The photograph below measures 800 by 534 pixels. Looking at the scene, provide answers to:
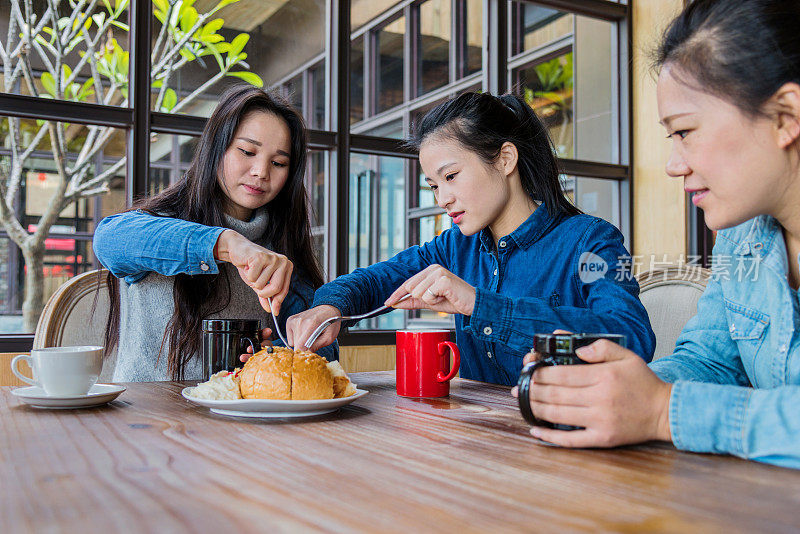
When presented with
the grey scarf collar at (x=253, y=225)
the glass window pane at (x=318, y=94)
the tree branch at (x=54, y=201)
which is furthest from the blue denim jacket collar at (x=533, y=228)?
the tree branch at (x=54, y=201)

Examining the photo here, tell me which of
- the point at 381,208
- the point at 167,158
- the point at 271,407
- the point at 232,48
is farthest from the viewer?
the point at 381,208

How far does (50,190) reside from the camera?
2.64 m

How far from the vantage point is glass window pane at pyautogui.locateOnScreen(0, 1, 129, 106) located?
93.5 inches

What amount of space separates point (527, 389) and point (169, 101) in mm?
2235

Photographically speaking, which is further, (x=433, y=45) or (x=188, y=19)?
(x=433, y=45)

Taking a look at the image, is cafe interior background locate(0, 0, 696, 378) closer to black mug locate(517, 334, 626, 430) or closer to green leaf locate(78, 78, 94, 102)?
green leaf locate(78, 78, 94, 102)

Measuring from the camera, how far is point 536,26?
3.62 meters

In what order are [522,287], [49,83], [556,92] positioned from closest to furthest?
[522,287] < [49,83] < [556,92]

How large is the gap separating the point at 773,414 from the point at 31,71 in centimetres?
256

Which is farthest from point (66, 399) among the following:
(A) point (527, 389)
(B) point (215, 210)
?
(B) point (215, 210)

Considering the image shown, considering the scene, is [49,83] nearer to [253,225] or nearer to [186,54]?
[186,54]

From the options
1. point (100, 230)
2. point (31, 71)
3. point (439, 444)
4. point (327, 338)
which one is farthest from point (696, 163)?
point (31, 71)

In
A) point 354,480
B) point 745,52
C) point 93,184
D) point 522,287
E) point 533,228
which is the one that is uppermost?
point 93,184

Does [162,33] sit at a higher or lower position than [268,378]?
higher
